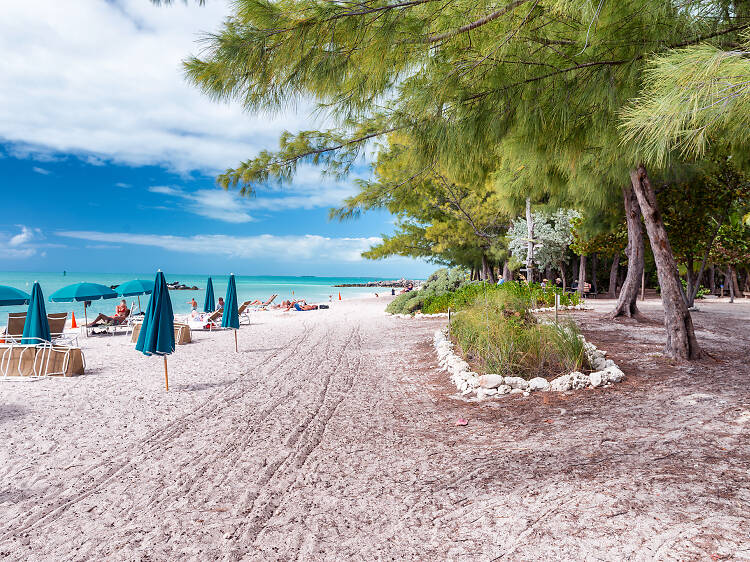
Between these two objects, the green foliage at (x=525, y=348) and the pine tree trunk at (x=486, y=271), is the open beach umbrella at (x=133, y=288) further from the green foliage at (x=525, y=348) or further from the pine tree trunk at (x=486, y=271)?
the pine tree trunk at (x=486, y=271)

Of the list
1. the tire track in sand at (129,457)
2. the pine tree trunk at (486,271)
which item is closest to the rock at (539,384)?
the tire track in sand at (129,457)

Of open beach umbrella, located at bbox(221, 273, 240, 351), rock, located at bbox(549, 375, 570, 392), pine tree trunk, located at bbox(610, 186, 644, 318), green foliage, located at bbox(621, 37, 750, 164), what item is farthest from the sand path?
pine tree trunk, located at bbox(610, 186, 644, 318)

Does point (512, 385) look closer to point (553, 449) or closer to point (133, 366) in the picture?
point (553, 449)

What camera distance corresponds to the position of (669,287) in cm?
588

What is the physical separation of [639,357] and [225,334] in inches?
404

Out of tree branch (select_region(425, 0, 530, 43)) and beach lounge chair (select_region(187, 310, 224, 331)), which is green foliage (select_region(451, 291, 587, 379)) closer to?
tree branch (select_region(425, 0, 530, 43))

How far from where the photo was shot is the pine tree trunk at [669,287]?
5730mm

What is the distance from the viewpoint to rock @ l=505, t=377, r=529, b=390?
4.85 m

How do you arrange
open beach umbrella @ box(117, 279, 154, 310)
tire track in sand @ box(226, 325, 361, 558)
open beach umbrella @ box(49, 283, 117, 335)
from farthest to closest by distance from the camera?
1. open beach umbrella @ box(117, 279, 154, 310)
2. open beach umbrella @ box(49, 283, 117, 335)
3. tire track in sand @ box(226, 325, 361, 558)

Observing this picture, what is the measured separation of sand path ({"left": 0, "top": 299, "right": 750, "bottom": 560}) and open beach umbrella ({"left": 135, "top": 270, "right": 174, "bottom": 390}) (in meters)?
0.66

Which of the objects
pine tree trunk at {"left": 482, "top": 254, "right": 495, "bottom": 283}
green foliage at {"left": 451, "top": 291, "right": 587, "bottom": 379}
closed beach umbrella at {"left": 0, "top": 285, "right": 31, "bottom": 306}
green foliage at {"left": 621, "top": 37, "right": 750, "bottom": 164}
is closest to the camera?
green foliage at {"left": 621, "top": 37, "right": 750, "bottom": 164}

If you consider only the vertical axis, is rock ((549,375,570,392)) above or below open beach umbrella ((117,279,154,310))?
below

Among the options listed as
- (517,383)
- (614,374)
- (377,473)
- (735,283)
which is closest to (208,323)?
(517,383)

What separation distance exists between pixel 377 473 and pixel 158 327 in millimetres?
4261
